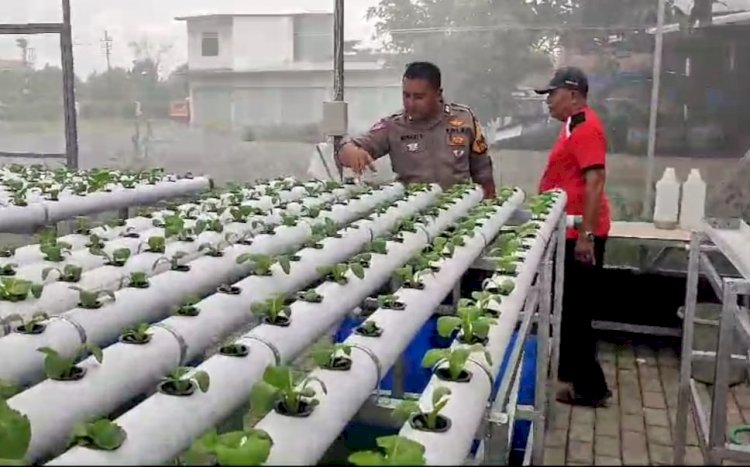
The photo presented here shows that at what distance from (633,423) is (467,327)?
1.92 metres

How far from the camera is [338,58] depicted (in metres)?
3.32

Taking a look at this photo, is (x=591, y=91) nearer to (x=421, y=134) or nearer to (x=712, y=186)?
(x=712, y=186)

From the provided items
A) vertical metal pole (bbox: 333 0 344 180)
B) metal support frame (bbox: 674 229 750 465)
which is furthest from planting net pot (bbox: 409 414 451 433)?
vertical metal pole (bbox: 333 0 344 180)

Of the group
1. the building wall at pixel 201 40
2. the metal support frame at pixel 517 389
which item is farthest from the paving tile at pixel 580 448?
the building wall at pixel 201 40

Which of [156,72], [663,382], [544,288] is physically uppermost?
[156,72]

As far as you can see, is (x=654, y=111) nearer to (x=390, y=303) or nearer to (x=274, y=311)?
(x=390, y=303)

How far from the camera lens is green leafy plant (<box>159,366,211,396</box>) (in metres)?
0.87

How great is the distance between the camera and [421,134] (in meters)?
2.89

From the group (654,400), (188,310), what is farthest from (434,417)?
(654,400)

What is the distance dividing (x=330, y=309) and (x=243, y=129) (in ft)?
8.11

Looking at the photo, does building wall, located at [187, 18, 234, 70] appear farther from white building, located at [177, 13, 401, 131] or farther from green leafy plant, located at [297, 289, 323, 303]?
green leafy plant, located at [297, 289, 323, 303]

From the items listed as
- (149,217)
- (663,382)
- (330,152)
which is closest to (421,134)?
(330,152)

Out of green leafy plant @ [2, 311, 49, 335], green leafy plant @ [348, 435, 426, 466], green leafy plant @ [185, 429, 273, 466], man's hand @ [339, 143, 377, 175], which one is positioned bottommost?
green leafy plant @ [2, 311, 49, 335]

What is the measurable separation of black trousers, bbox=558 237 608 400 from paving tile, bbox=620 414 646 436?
13 cm
